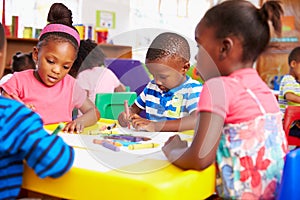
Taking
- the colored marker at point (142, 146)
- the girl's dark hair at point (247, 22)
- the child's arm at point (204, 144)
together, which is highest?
the girl's dark hair at point (247, 22)

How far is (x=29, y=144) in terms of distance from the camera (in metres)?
0.79

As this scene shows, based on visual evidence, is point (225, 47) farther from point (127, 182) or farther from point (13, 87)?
point (13, 87)

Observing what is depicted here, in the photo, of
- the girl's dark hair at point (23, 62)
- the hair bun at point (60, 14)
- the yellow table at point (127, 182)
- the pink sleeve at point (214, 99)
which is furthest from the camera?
the girl's dark hair at point (23, 62)

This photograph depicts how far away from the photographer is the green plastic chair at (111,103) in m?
1.99

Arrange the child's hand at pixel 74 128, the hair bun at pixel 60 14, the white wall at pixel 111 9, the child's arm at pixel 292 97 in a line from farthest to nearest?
the white wall at pixel 111 9 < the child's arm at pixel 292 97 < the hair bun at pixel 60 14 < the child's hand at pixel 74 128

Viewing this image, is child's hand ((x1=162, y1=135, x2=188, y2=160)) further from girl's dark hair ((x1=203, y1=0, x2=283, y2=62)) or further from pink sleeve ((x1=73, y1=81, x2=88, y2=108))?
pink sleeve ((x1=73, y1=81, x2=88, y2=108))

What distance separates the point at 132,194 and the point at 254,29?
0.47m

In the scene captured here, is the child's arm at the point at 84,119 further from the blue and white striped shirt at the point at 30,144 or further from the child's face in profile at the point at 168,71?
the blue and white striped shirt at the point at 30,144

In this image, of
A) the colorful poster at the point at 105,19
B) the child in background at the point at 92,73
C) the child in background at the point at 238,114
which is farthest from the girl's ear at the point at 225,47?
the colorful poster at the point at 105,19

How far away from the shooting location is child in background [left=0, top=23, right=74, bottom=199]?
79 cm

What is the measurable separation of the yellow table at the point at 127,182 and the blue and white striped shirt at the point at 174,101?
2.07 feet

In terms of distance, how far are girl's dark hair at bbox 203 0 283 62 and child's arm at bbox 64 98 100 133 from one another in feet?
1.85

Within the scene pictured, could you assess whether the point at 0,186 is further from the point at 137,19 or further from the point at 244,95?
the point at 137,19

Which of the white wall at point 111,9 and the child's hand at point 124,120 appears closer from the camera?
the child's hand at point 124,120
